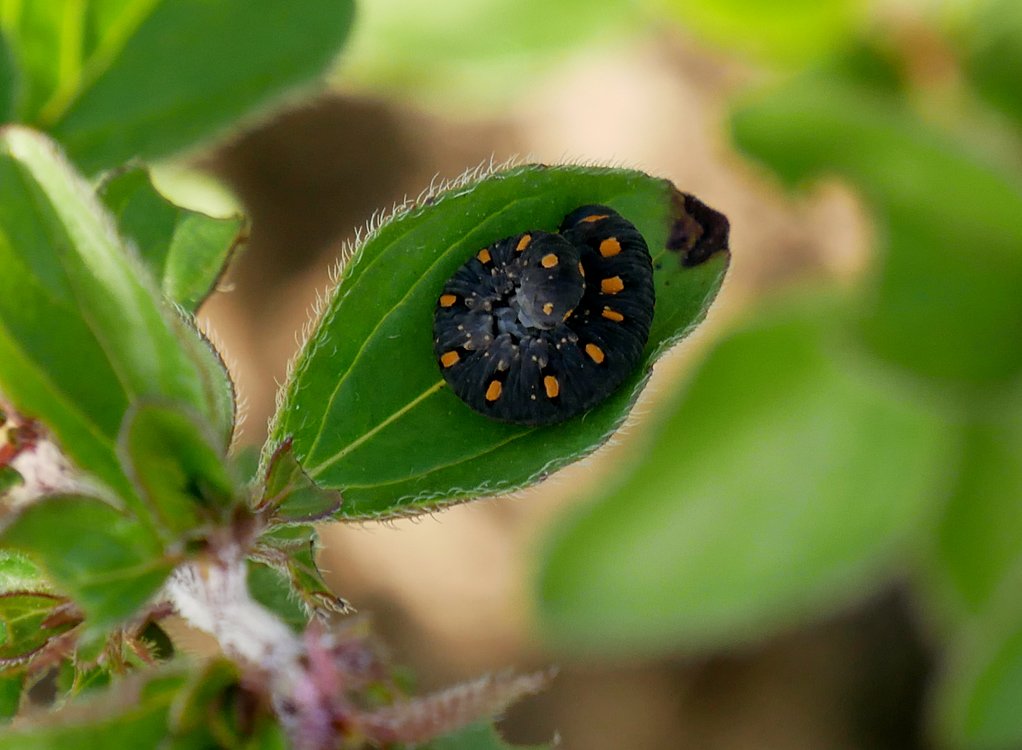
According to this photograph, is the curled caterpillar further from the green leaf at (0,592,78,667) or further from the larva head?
the green leaf at (0,592,78,667)

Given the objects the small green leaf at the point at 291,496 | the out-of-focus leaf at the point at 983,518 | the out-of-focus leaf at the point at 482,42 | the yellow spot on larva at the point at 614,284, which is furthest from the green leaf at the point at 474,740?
the out-of-focus leaf at the point at 983,518

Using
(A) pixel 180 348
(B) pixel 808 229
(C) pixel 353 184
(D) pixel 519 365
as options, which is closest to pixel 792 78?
(B) pixel 808 229

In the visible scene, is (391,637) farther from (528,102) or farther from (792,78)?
(792,78)

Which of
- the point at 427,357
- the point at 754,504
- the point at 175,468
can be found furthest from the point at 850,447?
the point at 175,468

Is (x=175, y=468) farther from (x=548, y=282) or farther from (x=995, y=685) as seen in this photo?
(x=995, y=685)

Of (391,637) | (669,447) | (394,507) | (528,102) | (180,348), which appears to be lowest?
(391,637)

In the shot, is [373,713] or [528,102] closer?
[373,713]

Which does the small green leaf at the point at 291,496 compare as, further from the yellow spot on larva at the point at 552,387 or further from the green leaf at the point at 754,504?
the green leaf at the point at 754,504
